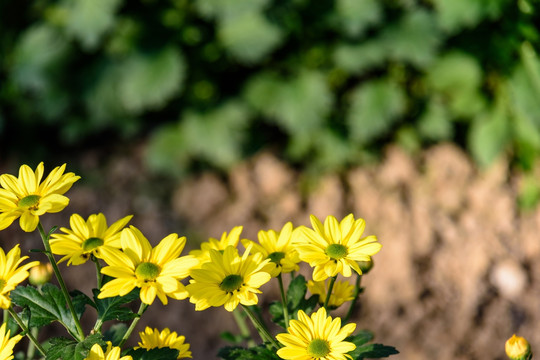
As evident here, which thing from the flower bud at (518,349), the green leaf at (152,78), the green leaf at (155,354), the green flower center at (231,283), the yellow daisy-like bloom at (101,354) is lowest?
the yellow daisy-like bloom at (101,354)

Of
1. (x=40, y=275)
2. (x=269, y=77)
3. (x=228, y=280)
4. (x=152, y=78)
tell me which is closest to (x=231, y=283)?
(x=228, y=280)

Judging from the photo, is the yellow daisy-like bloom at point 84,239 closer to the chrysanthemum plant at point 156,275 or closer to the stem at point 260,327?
the chrysanthemum plant at point 156,275

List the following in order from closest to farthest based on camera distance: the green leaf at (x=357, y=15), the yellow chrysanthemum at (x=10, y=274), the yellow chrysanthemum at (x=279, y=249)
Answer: the yellow chrysanthemum at (x=10, y=274) → the yellow chrysanthemum at (x=279, y=249) → the green leaf at (x=357, y=15)

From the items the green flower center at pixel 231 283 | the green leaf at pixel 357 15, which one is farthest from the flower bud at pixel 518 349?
the green leaf at pixel 357 15

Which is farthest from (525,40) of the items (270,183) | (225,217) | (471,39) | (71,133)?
(71,133)

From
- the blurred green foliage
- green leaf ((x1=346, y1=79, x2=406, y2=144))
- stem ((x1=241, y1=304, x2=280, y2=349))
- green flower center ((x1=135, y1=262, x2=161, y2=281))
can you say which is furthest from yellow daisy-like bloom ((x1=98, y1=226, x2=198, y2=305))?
green leaf ((x1=346, y1=79, x2=406, y2=144))

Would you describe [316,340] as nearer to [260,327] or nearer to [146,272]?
[260,327]

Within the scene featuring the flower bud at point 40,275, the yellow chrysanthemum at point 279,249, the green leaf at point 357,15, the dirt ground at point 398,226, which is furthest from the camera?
the green leaf at point 357,15

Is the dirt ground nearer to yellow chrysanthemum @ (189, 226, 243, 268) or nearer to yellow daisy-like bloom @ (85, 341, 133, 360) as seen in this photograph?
yellow chrysanthemum @ (189, 226, 243, 268)
